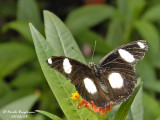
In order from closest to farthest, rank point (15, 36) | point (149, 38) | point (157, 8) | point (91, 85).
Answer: point (91, 85) < point (149, 38) < point (157, 8) < point (15, 36)

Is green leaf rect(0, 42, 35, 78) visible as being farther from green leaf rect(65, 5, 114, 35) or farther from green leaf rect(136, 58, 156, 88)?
Result: green leaf rect(136, 58, 156, 88)

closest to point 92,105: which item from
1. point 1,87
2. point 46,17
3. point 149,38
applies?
point 46,17

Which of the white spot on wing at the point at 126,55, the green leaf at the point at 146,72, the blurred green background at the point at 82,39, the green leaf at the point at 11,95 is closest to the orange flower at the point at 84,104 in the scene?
the white spot on wing at the point at 126,55

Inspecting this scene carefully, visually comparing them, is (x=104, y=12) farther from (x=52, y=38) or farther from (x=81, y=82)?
(x=81, y=82)

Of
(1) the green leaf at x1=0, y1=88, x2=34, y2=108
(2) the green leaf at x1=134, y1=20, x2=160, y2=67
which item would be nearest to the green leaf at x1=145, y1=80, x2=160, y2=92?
(2) the green leaf at x1=134, y1=20, x2=160, y2=67

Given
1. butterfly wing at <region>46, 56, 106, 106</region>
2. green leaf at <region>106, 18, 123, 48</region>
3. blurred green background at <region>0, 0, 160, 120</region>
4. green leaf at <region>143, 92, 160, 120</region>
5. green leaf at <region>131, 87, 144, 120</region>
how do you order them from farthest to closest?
green leaf at <region>106, 18, 123, 48</region> → blurred green background at <region>0, 0, 160, 120</region> → green leaf at <region>143, 92, 160, 120</region> → green leaf at <region>131, 87, 144, 120</region> → butterfly wing at <region>46, 56, 106, 106</region>

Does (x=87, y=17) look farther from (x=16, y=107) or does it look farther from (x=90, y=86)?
(x=90, y=86)
